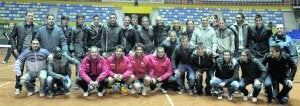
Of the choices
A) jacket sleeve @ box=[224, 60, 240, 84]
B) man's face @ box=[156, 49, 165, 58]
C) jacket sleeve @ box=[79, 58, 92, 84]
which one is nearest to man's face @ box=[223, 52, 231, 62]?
jacket sleeve @ box=[224, 60, 240, 84]

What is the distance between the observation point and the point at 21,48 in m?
10.2

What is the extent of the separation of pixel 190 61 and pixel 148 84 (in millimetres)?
1352

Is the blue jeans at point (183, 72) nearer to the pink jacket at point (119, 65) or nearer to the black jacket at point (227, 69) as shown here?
the black jacket at point (227, 69)

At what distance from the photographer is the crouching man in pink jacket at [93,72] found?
9195 millimetres

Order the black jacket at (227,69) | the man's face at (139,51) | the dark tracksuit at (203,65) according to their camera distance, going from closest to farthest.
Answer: the black jacket at (227,69), the dark tracksuit at (203,65), the man's face at (139,51)

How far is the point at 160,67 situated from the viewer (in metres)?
9.77

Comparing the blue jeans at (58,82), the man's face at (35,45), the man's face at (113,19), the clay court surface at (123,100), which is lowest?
the clay court surface at (123,100)

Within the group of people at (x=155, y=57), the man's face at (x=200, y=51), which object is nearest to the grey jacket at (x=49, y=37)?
the group of people at (x=155, y=57)

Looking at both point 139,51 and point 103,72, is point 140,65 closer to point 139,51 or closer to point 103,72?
point 139,51

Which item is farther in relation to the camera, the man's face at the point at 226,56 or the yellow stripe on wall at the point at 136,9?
the yellow stripe on wall at the point at 136,9

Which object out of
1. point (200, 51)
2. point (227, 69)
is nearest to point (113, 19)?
point (200, 51)

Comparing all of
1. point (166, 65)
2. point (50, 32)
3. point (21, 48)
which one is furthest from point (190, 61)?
point (21, 48)

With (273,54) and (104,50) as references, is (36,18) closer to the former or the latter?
(104,50)

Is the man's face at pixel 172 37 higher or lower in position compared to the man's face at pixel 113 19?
lower
